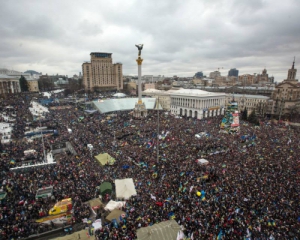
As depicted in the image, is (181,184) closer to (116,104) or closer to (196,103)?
(116,104)

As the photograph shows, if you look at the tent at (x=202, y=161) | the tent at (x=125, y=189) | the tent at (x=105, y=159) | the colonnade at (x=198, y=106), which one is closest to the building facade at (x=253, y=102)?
the colonnade at (x=198, y=106)

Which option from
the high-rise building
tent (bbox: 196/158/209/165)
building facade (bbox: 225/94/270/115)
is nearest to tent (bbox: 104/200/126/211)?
tent (bbox: 196/158/209/165)

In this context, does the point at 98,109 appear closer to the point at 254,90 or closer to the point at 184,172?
the point at 184,172

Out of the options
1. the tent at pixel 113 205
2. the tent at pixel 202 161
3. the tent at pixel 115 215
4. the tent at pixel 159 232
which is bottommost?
the tent at pixel 113 205

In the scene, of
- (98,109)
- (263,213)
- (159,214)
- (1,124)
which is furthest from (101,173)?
(98,109)

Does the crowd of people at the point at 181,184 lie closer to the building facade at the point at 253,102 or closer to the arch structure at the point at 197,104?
the arch structure at the point at 197,104

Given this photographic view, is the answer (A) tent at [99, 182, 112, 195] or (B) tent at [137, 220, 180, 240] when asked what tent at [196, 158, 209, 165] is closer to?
(A) tent at [99, 182, 112, 195]
